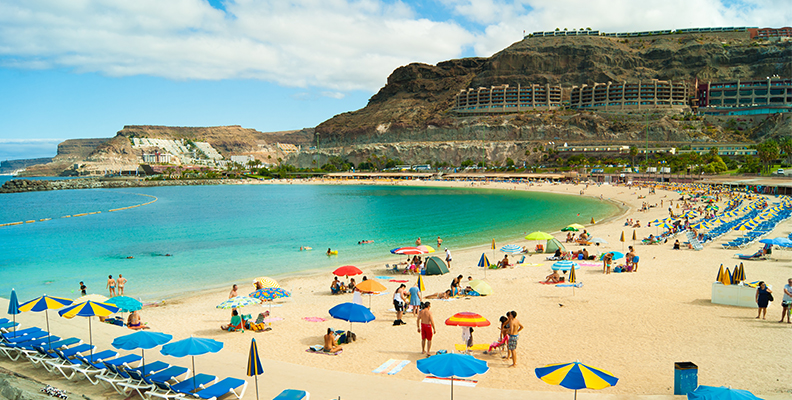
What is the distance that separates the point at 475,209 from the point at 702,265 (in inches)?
1501

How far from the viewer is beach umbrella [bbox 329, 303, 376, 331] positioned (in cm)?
1247

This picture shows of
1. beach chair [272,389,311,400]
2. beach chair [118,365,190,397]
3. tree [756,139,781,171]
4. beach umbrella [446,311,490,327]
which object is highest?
tree [756,139,781,171]

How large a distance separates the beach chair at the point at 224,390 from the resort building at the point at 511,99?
505 ft

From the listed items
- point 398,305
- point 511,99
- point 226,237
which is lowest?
point 226,237

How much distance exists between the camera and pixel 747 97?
133 meters

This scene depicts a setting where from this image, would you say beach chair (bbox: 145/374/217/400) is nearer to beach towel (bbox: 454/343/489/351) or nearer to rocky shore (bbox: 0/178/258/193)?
beach towel (bbox: 454/343/489/351)

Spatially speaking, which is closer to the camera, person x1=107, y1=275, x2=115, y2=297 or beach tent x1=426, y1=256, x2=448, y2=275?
person x1=107, y1=275, x2=115, y2=297

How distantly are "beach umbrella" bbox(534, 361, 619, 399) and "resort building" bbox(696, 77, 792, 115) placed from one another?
493 feet

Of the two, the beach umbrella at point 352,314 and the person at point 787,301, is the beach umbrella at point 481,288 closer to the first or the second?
the beach umbrella at point 352,314

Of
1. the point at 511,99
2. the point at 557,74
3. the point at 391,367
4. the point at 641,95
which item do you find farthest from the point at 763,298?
the point at 557,74

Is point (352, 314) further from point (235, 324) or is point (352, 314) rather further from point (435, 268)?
point (435, 268)

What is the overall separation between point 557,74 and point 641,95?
32.8 meters

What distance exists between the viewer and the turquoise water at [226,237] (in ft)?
84.4

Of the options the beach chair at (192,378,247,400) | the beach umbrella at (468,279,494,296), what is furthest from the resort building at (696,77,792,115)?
the beach chair at (192,378,247,400)
